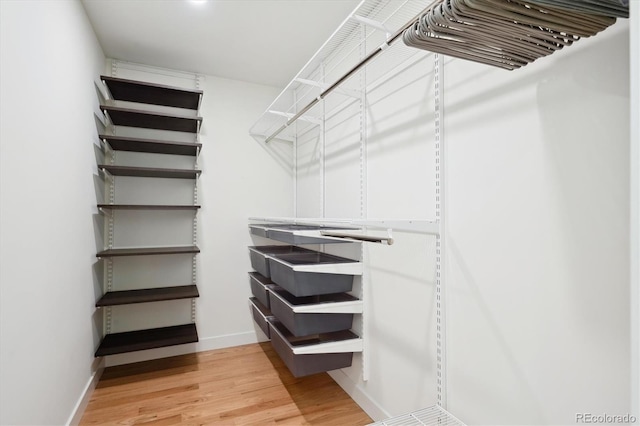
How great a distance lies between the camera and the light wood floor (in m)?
1.92

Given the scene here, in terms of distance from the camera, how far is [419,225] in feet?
4.43

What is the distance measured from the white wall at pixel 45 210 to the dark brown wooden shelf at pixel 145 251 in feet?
0.70

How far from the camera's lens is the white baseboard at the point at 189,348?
2.64 metres

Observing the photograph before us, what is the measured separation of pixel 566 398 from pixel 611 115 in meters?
0.79

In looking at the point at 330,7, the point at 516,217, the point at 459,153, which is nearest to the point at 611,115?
the point at 516,217

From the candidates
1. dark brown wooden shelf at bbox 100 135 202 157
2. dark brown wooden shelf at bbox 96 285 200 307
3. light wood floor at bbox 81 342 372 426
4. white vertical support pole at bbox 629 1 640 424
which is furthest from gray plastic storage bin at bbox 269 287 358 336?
white vertical support pole at bbox 629 1 640 424

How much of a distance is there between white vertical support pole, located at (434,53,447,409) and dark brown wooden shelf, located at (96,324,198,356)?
1841 mm

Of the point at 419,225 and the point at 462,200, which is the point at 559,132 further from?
the point at 419,225

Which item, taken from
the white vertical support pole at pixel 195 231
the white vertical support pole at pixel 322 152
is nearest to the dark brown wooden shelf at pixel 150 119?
the white vertical support pole at pixel 195 231

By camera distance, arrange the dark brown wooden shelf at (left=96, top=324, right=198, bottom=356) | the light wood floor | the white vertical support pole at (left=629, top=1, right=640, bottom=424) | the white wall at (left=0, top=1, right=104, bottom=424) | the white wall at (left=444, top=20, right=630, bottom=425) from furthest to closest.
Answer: the dark brown wooden shelf at (left=96, top=324, right=198, bottom=356) < the light wood floor < the white wall at (left=0, top=1, right=104, bottom=424) < the white wall at (left=444, top=20, right=630, bottom=425) < the white vertical support pole at (left=629, top=1, right=640, bottom=424)

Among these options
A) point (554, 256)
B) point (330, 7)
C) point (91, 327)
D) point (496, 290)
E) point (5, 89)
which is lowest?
point (91, 327)

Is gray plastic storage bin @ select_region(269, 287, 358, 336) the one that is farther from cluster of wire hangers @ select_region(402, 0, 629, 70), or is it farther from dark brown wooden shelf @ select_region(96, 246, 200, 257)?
cluster of wire hangers @ select_region(402, 0, 629, 70)

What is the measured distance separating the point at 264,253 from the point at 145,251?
0.89 metres

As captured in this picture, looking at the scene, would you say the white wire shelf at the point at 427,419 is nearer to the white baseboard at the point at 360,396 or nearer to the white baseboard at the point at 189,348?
the white baseboard at the point at 360,396
